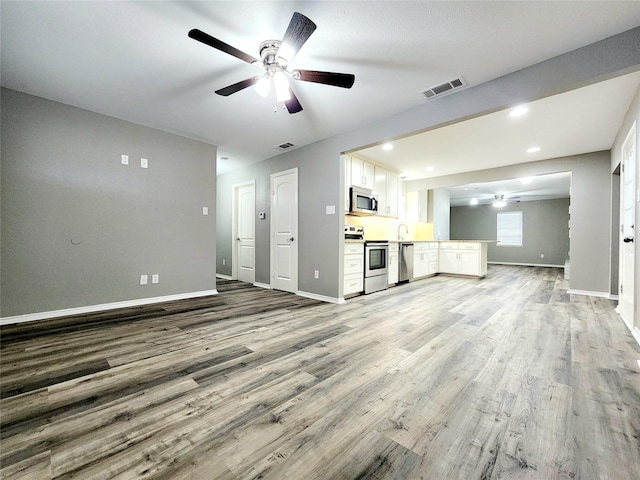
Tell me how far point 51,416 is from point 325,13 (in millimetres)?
2910

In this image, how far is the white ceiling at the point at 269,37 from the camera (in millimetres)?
1788

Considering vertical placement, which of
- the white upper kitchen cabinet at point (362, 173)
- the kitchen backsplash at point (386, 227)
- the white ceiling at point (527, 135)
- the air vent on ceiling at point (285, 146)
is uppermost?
the air vent on ceiling at point (285, 146)

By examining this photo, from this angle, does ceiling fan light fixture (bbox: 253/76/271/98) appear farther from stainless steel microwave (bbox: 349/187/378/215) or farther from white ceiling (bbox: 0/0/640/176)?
stainless steel microwave (bbox: 349/187/378/215)

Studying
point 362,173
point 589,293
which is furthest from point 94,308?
point 589,293

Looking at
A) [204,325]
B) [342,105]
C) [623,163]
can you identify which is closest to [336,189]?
[342,105]

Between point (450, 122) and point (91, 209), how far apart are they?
14.3ft

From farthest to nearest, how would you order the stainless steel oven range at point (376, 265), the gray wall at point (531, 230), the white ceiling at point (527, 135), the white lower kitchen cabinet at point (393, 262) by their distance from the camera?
the gray wall at point (531, 230) → the white lower kitchen cabinet at point (393, 262) → the stainless steel oven range at point (376, 265) → the white ceiling at point (527, 135)

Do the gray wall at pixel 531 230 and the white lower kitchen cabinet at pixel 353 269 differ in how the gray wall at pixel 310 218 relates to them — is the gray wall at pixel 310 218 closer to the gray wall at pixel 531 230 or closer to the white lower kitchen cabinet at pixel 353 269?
the white lower kitchen cabinet at pixel 353 269

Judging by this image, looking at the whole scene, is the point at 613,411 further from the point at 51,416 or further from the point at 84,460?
the point at 51,416

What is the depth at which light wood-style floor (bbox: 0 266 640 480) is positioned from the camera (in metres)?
1.11

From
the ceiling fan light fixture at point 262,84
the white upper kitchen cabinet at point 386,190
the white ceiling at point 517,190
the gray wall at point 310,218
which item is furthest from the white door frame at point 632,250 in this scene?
the ceiling fan light fixture at point 262,84

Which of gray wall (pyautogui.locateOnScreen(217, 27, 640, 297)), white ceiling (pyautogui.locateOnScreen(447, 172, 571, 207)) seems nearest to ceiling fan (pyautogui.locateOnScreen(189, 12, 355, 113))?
gray wall (pyautogui.locateOnScreen(217, 27, 640, 297))

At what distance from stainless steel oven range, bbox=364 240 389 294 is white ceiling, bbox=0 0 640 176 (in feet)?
7.33

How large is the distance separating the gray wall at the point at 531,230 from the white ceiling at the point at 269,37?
31.9 ft
